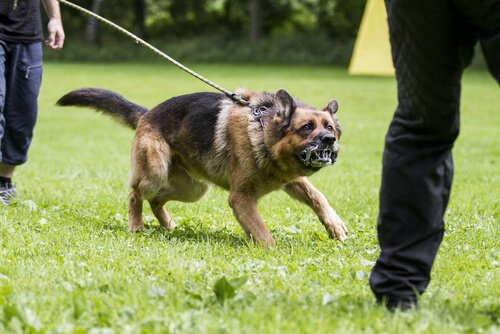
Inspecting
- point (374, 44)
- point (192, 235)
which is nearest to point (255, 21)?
point (374, 44)

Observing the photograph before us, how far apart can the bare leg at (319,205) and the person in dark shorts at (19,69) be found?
2409mm

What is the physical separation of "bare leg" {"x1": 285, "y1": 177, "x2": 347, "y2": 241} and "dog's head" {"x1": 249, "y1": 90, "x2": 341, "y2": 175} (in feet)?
1.54

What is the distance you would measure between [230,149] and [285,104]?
1.91 feet

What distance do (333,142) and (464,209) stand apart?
83.9 inches

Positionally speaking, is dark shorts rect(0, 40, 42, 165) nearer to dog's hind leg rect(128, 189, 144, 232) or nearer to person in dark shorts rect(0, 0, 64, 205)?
person in dark shorts rect(0, 0, 64, 205)

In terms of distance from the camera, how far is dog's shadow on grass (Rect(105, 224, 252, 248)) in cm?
490

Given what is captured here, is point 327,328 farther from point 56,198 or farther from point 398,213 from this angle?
point 56,198

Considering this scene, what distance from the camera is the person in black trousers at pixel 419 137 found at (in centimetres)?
289

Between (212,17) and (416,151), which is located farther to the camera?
(212,17)

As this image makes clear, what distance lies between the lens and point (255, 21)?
134ft

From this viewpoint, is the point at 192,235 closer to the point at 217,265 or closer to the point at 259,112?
the point at 259,112

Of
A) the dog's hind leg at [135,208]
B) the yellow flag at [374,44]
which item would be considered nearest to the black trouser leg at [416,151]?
the dog's hind leg at [135,208]

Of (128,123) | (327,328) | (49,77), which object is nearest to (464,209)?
(128,123)

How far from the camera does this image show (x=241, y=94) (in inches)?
210
